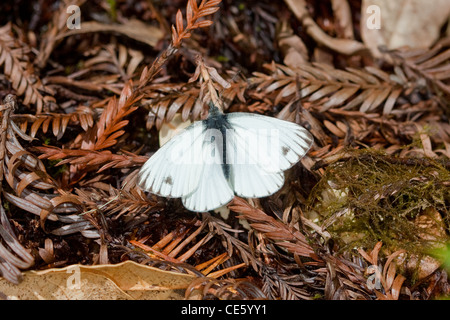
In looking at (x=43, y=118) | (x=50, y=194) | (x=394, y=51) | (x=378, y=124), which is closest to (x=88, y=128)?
(x=43, y=118)

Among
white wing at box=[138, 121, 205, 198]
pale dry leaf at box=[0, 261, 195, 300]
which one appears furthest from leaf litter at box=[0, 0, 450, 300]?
white wing at box=[138, 121, 205, 198]

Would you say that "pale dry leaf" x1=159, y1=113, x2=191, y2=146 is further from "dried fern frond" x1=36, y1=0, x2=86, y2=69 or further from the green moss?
"dried fern frond" x1=36, y1=0, x2=86, y2=69

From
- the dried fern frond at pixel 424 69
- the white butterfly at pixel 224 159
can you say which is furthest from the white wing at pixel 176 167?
the dried fern frond at pixel 424 69

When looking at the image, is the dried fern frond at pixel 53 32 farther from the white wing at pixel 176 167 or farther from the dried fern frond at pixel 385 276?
the dried fern frond at pixel 385 276

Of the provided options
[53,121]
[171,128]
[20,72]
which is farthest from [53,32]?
[171,128]

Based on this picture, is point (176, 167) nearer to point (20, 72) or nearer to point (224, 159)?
point (224, 159)
